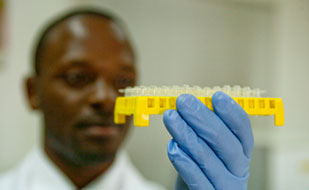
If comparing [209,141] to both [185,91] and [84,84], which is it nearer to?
[185,91]

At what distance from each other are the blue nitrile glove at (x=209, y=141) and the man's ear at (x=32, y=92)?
636 millimetres

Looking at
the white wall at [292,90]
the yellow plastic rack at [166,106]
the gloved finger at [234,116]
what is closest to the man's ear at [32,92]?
the yellow plastic rack at [166,106]

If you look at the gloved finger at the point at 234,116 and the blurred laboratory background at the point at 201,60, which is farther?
the blurred laboratory background at the point at 201,60

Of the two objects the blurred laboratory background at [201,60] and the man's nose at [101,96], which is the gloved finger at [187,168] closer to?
the man's nose at [101,96]

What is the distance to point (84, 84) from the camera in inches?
32.8

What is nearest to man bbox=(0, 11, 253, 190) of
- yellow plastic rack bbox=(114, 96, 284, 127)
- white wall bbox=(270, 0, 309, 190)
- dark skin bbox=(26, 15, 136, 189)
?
dark skin bbox=(26, 15, 136, 189)

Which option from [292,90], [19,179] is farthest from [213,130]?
[292,90]

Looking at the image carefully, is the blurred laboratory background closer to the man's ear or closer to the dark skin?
the man's ear

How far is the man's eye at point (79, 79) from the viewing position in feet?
2.73

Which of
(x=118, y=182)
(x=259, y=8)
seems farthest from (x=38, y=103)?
(x=259, y=8)

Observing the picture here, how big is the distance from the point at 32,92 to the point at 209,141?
0.72 metres

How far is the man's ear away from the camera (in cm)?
99

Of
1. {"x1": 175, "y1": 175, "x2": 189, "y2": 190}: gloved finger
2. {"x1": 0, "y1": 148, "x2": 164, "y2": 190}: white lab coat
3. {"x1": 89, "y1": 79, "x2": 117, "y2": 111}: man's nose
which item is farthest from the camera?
{"x1": 0, "y1": 148, "x2": 164, "y2": 190}: white lab coat

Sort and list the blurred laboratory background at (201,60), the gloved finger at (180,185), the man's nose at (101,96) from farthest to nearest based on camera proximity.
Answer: the blurred laboratory background at (201,60) < the man's nose at (101,96) < the gloved finger at (180,185)
